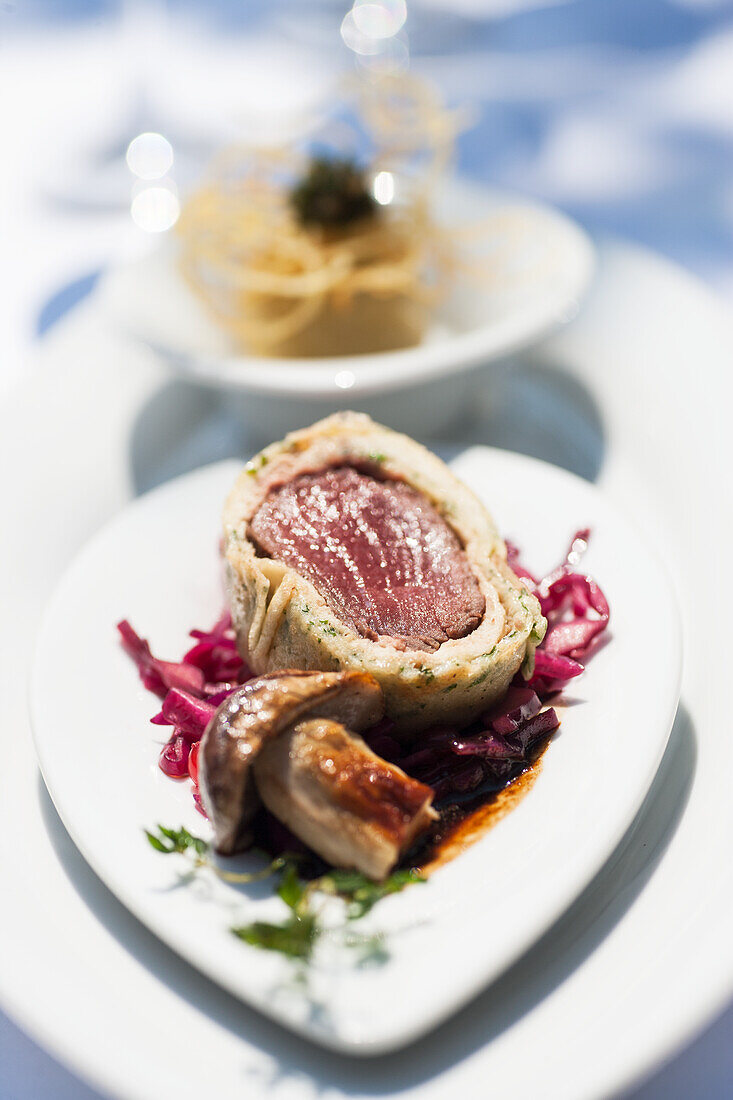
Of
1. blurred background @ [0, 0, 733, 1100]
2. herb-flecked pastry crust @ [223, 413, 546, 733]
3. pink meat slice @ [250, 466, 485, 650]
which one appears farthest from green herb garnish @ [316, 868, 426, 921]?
blurred background @ [0, 0, 733, 1100]

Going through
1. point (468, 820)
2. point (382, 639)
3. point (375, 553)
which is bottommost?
point (468, 820)

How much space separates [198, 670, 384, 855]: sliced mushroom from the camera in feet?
6.11

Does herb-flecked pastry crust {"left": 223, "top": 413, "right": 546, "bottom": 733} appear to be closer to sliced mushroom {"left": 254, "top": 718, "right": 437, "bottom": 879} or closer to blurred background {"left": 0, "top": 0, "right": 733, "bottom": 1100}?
sliced mushroom {"left": 254, "top": 718, "right": 437, "bottom": 879}

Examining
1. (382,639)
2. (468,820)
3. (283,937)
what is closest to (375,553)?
(382,639)

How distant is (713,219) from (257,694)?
4.62 m

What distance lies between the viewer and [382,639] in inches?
90.0

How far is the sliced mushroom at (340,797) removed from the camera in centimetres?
184

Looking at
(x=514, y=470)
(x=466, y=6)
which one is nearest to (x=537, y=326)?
(x=514, y=470)

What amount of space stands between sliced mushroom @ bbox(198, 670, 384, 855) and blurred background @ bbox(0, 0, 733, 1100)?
129 inches

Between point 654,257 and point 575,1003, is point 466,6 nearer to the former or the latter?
point 654,257

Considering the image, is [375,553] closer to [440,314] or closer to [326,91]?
[440,314]

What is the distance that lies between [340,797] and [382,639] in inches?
20.0

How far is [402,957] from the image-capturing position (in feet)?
5.62

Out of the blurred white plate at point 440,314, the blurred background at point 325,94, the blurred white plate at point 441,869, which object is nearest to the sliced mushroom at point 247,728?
the blurred white plate at point 441,869
